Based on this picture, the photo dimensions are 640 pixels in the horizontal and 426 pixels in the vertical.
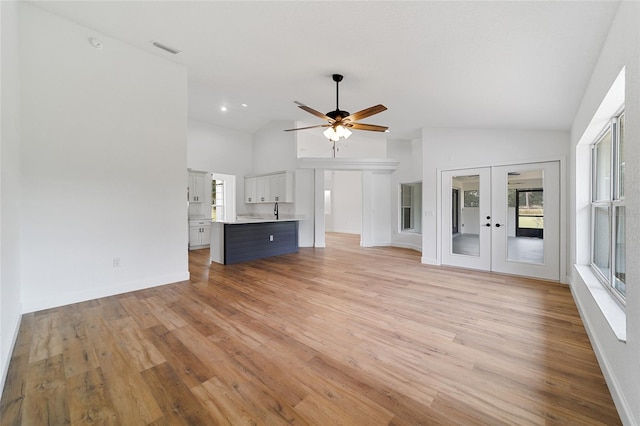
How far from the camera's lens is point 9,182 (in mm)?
2205

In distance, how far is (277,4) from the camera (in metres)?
2.38

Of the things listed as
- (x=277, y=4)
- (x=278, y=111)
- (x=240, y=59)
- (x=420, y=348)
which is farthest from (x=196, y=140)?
(x=420, y=348)

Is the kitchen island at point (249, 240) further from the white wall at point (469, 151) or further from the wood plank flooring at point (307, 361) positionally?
the white wall at point (469, 151)

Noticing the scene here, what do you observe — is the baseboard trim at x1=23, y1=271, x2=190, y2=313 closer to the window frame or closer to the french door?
the french door

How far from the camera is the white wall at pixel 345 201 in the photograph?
437 inches

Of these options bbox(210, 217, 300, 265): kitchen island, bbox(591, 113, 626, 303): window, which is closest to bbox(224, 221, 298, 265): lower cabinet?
bbox(210, 217, 300, 265): kitchen island

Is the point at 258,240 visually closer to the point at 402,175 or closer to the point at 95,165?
the point at 95,165

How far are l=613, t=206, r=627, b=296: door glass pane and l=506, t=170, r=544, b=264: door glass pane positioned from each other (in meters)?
2.26

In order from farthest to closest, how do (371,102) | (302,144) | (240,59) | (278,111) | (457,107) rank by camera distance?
(302,144), (278,111), (371,102), (457,107), (240,59)

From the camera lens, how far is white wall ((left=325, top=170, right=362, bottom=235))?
11.1m

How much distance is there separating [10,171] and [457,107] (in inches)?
210

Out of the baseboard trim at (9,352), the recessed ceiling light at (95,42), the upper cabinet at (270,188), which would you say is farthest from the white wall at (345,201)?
the baseboard trim at (9,352)

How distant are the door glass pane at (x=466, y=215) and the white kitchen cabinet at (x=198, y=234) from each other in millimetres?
6278

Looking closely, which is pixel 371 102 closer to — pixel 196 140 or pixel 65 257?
pixel 65 257
